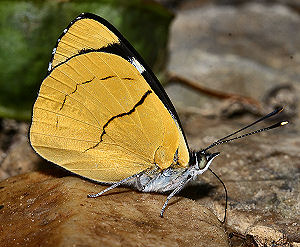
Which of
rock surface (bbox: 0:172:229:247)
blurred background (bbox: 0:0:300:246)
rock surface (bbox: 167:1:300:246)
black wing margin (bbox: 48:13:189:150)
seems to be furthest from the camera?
blurred background (bbox: 0:0:300:246)

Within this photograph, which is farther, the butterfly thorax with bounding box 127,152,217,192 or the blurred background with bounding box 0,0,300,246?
the blurred background with bounding box 0,0,300,246

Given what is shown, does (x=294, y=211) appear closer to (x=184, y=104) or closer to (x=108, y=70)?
(x=108, y=70)

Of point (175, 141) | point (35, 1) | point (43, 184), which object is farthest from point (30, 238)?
point (35, 1)

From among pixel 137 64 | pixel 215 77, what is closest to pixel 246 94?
pixel 215 77

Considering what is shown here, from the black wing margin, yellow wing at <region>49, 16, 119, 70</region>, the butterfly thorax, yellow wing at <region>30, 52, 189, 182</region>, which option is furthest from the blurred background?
yellow wing at <region>49, 16, 119, 70</region>

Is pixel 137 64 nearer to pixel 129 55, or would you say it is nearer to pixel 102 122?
pixel 129 55

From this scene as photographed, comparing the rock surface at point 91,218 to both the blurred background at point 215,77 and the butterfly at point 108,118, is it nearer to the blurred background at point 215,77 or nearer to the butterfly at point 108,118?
the butterfly at point 108,118

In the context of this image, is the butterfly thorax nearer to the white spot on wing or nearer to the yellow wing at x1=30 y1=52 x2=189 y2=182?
the yellow wing at x1=30 y1=52 x2=189 y2=182

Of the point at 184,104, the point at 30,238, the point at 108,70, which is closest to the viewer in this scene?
the point at 30,238
